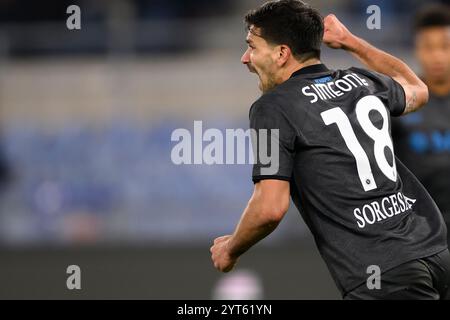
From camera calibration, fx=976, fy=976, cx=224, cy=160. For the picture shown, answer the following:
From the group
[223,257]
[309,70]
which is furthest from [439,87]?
[223,257]

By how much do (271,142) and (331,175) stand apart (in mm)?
279

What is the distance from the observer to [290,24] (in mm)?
4000

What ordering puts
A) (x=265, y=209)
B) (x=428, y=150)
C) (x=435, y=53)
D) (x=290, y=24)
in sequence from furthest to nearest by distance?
(x=435, y=53), (x=428, y=150), (x=290, y=24), (x=265, y=209)

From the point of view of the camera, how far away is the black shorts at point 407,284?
3846mm

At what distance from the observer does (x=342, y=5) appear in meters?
11.5

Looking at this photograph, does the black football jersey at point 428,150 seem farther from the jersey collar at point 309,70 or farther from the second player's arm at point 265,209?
the second player's arm at point 265,209

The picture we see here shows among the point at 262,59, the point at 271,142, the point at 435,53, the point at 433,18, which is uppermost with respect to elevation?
the point at 433,18

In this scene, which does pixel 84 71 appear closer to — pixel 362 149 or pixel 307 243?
pixel 307 243

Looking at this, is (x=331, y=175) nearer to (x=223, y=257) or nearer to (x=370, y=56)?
(x=223, y=257)

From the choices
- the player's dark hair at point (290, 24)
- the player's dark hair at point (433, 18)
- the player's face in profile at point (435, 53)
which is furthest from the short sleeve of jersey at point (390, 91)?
the player's dark hair at point (433, 18)

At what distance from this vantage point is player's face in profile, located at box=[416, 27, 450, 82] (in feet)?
18.9

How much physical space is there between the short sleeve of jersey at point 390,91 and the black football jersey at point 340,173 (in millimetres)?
218
